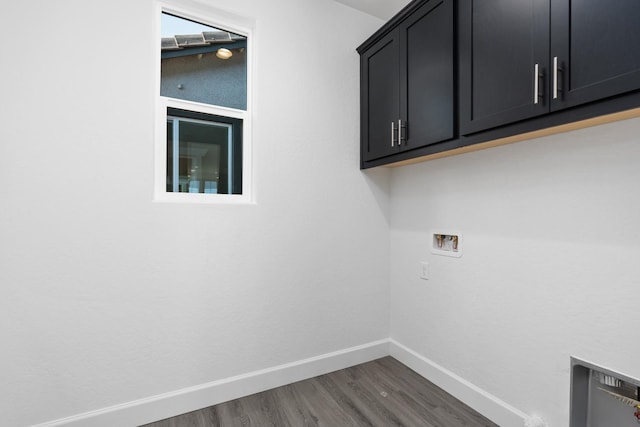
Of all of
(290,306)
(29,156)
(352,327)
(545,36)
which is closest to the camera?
(545,36)

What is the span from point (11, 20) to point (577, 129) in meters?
2.79

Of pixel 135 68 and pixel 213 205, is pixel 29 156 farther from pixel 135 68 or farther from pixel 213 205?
pixel 213 205

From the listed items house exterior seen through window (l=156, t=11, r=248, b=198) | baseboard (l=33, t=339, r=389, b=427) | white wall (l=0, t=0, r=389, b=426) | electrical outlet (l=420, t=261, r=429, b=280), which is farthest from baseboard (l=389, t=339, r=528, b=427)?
house exterior seen through window (l=156, t=11, r=248, b=198)

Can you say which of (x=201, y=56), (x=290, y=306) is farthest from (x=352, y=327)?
(x=201, y=56)

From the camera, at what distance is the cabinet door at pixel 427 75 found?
1711mm

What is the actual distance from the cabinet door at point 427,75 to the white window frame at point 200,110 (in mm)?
1055

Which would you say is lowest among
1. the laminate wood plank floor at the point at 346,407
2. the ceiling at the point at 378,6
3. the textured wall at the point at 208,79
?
the laminate wood plank floor at the point at 346,407

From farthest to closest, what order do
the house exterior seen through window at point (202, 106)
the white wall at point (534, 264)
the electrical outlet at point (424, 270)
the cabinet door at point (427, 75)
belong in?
the electrical outlet at point (424, 270), the house exterior seen through window at point (202, 106), the cabinet door at point (427, 75), the white wall at point (534, 264)

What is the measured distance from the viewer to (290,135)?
2.26 meters

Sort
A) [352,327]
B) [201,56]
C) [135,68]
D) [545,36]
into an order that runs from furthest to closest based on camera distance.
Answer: [352,327] < [201,56] < [135,68] < [545,36]

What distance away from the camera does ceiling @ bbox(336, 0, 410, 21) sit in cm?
241

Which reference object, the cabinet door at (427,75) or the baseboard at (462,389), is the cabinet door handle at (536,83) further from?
the baseboard at (462,389)

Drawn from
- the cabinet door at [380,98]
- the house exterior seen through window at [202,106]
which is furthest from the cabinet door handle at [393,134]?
the house exterior seen through window at [202,106]

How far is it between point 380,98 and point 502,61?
953 mm
